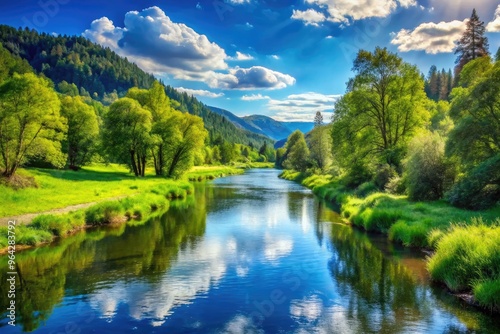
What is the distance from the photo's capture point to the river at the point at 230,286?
40.8 ft

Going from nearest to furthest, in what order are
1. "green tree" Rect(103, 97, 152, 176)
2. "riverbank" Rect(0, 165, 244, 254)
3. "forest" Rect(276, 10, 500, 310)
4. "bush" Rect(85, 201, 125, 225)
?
1. "forest" Rect(276, 10, 500, 310)
2. "riverbank" Rect(0, 165, 244, 254)
3. "bush" Rect(85, 201, 125, 225)
4. "green tree" Rect(103, 97, 152, 176)

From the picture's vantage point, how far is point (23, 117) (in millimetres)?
34344

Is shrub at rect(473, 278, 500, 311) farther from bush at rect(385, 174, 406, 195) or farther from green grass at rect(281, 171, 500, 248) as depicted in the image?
bush at rect(385, 174, 406, 195)

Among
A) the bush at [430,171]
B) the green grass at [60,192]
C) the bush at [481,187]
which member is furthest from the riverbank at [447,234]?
the green grass at [60,192]

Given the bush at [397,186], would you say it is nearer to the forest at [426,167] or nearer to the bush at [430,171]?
the forest at [426,167]

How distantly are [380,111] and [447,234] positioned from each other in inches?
1062

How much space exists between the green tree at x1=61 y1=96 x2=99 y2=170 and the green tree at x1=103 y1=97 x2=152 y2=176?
734 cm

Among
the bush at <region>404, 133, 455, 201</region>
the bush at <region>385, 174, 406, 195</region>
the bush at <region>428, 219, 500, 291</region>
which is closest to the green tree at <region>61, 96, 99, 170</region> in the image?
the bush at <region>385, 174, 406, 195</region>

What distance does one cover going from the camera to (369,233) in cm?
2680

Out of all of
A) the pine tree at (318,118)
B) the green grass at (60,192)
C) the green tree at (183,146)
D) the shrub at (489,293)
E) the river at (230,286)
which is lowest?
the river at (230,286)

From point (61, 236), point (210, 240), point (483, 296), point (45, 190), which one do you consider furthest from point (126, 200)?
point (483, 296)

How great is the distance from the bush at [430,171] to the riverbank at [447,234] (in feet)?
5.71

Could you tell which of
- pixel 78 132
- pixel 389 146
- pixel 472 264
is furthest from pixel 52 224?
pixel 78 132

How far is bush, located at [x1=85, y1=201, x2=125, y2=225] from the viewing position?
1107 inches
